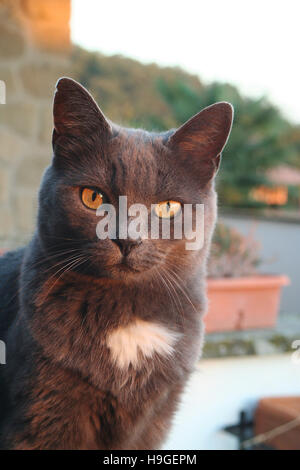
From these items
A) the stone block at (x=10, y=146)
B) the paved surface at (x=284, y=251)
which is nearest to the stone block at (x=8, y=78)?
the stone block at (x=10, y=146)

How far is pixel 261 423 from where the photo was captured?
144cm

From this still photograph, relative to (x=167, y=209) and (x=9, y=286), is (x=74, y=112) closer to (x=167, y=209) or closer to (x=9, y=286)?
(x=167, y=209)

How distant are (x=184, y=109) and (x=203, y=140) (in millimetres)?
1805

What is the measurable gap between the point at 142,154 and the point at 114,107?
265cm

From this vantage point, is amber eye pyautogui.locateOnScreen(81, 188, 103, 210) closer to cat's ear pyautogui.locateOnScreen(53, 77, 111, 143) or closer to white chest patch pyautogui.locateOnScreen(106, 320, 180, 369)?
cat's ear pyautogui.locateOnScreen(53, 77, 111, 143)

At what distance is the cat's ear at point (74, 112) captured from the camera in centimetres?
71

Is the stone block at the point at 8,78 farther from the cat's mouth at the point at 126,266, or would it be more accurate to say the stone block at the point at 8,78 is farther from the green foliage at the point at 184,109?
the cat's mouth at the point at 126,266

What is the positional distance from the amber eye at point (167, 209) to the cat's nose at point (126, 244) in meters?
0.07

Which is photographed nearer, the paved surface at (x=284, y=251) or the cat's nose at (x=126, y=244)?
the cat's nose at (x=126, y=244)

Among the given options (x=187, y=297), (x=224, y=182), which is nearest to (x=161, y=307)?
(x=187, y=297)

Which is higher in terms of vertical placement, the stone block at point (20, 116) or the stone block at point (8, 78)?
the stone block at point (8, 78)

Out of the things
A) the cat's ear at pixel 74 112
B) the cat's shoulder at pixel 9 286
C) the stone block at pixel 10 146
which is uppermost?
the stone block at pixel 10 146

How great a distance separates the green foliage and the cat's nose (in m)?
1.75

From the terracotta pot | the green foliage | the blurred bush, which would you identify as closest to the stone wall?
the green foliage
